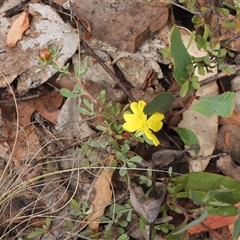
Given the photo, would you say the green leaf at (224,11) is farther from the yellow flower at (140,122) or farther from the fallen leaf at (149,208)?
the fallen leaf at (149,208)

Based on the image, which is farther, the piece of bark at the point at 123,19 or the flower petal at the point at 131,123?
the piece of bark at the point at 123,19

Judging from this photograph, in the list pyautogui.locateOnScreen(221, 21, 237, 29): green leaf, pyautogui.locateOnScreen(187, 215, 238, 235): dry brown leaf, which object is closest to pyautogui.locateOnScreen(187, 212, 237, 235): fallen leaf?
pyautogui.locateOnScreen(187, 215, 238, 235): dry brown leaf

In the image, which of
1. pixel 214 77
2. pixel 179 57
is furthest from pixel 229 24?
pixel 179 57

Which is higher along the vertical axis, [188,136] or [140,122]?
[140,122]

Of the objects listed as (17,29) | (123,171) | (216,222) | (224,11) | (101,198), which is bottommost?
(216,222)

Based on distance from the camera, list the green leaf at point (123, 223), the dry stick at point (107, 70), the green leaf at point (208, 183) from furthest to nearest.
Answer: the dry stick at point (107, 70) → the green leaf at point (123, 223) → the green leaf at point (208, 183)

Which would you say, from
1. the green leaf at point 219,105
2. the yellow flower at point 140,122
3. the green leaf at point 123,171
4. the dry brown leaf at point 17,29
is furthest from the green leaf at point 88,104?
the dry brown leaf at point 17,29

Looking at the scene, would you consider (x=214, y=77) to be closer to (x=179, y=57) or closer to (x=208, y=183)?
(x=179, y=57)
